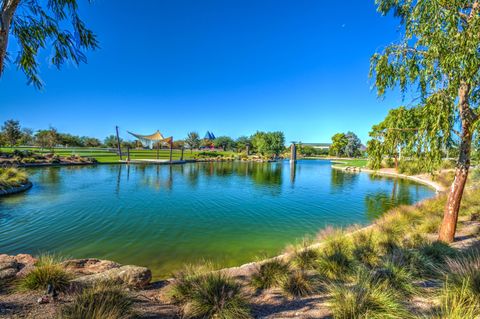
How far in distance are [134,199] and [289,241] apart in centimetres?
873

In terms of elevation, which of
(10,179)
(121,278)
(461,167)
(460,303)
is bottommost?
(121,278)

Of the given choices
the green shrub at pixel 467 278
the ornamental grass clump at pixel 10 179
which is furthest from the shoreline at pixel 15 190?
the green shrub at pixel 467 278

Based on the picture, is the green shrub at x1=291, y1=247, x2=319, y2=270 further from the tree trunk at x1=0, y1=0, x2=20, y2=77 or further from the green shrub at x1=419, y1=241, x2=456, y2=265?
the tree trunk at x1=0, y1=0, x2=20, y2=77

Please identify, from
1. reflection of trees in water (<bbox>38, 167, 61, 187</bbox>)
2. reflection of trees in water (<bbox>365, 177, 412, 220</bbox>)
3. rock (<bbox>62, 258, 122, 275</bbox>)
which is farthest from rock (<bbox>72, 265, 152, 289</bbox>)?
reflection of trees in water (<bbox>38, 167, 61, 187</bbox>)

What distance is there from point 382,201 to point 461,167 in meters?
9.37

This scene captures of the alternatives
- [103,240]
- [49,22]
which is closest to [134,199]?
[103,240]

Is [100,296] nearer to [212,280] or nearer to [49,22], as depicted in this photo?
[212,280]

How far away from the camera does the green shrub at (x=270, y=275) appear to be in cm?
A: 375

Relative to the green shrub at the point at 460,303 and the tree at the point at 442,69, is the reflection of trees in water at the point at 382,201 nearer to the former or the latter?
the tree at the point at 442,69

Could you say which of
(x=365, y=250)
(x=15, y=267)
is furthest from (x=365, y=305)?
(x=15, y=267)

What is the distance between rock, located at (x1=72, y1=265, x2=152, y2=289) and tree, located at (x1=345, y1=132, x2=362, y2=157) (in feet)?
256

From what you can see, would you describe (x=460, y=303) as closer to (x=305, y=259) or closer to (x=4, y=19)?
(x=305, y=259)

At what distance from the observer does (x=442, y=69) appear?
368 cm

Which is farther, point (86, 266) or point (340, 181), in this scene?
point (340, 181)
